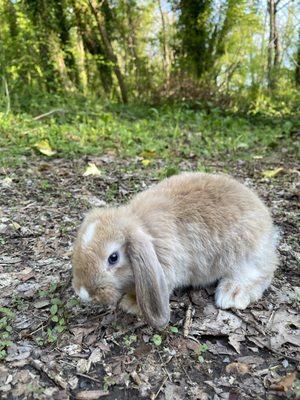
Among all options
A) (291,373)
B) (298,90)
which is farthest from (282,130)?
(291,373)

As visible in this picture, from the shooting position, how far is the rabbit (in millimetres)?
2238

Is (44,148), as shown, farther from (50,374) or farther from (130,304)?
(50,374)

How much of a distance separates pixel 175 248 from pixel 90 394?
90 centimetres

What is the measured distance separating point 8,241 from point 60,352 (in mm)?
1331

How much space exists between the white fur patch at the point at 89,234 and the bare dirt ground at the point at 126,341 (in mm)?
546

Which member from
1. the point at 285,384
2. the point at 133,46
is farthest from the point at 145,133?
the point at 285,384

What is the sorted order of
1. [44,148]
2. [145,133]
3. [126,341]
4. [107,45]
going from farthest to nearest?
[107,45] < [145,133] < [44,148] < [126,341]

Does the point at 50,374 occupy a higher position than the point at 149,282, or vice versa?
the point at 149,282

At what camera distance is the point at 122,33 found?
35.1 feet

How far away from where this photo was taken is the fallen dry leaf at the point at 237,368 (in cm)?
224

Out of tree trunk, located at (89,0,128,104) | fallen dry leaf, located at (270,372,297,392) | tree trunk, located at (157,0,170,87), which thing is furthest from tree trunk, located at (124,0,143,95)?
fallen dry leaf, located at (270,372,297,392)

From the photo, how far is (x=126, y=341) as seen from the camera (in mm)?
2371

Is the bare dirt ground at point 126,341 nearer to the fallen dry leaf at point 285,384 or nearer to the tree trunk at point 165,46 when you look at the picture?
the fallen dry leaf at point 285,384

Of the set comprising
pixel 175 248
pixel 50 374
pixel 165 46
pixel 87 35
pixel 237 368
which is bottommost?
pixel 237 368
